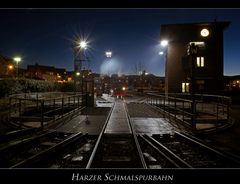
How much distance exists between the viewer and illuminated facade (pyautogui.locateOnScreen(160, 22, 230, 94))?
111 feet

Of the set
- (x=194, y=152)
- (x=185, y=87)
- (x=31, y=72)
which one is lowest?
(x=194, y=152)

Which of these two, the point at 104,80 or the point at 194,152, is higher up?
the point at 104,80

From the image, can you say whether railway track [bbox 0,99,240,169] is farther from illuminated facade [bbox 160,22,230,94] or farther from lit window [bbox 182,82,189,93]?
lit window [bbox 182,82,189,93]

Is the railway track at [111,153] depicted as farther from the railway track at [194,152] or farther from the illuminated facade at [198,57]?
the illuminated facade at [198,57]

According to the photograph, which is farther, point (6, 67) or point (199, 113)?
point (6, 67)

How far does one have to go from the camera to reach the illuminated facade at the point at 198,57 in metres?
33.9

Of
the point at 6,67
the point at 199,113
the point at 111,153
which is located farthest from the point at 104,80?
the point at 111,153

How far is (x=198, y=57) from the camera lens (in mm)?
34625

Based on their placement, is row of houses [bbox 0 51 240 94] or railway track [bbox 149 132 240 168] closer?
railway track [bbox 149 132 240 168]

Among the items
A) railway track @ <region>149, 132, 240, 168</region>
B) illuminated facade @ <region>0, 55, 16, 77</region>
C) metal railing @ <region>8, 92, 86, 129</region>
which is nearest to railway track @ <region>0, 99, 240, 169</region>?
railway track @ <region>149, 132, 240, 168</region>

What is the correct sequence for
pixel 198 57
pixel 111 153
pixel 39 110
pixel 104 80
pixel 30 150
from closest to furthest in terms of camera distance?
pixel 111 153 < pixel 30 150 < pixel 39 110 < pixel 198 57 < pixel 104 80

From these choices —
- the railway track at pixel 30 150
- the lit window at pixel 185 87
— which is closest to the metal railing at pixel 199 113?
the railway track at pixel 30 150

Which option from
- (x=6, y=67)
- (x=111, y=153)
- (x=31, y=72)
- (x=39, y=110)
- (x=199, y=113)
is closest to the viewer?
(x=111, y=153)

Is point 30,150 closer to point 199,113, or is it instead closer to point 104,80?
point 199,113
